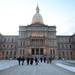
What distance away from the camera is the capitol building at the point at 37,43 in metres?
109

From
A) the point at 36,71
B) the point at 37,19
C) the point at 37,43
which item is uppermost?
the point at 37,19

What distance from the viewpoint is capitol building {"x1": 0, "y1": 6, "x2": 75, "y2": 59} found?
10875 centimetres

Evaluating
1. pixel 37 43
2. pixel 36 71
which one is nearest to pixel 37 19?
pixel 37 43

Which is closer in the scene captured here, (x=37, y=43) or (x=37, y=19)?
(x=37, y=43)

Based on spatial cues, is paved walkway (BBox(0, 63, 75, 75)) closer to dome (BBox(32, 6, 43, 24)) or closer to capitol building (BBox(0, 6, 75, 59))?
capitol building (BBox(0, 6, 75, 59))

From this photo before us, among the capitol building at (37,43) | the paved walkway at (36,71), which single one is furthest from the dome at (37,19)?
the paved walkway at (36,71)

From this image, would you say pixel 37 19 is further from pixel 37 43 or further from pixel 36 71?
pixel 36 71

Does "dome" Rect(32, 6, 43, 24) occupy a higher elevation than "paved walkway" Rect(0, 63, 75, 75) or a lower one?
higher

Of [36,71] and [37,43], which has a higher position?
[37,43]

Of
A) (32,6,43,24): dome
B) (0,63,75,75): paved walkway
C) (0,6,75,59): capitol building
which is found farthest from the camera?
(32,6,43,24): dome

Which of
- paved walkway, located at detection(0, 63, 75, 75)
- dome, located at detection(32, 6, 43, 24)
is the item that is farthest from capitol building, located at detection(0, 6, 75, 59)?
paved walkway, located at detection(0, 63, 75, 75)

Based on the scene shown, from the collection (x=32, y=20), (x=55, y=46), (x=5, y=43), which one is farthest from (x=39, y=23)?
(x=5, y=43)

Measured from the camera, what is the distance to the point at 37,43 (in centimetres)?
10819

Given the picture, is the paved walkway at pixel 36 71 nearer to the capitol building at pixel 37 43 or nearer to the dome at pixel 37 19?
the capitol building at pixel 37 43
